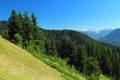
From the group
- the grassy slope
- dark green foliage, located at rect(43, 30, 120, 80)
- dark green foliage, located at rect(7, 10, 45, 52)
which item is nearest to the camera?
the grassy slope

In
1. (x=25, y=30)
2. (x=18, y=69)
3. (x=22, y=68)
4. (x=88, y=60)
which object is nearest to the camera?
(x=18, y=69)

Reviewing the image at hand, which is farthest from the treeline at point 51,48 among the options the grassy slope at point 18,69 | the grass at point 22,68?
the grassy slope at point 18,69

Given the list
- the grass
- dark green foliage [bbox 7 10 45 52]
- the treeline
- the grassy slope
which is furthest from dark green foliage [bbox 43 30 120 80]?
the grassy slope

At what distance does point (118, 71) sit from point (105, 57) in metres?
10.3

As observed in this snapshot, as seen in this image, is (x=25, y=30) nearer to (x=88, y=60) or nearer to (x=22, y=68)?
(x=88, y=60)

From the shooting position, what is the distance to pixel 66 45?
413 feet

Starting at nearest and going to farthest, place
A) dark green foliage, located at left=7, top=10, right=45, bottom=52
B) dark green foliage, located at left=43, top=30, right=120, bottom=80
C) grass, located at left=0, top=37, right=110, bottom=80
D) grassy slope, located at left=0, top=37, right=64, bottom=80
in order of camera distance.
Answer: grassy slope, located at left=0, top=37, right=64, bottom=80 → grass, located at left=0, top=37, right=110, bottom=80 → dark green foliage, located at left=7, top=10, right=45, bottom=52 → dark green foliage, located at left=43, top=30, right=120, bottom=80

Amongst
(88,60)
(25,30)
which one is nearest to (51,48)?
(88,60)

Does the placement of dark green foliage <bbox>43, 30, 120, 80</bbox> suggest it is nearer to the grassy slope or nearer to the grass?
the grass

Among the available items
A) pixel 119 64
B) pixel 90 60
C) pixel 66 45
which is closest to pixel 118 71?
pixel 119 64

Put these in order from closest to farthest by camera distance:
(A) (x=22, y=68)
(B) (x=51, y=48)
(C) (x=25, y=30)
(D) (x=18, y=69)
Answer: (D) (x=18, y=69) → (A) (x=22, y=68) → (C) (x=25, y=30) → (B) (x=51, y=48)

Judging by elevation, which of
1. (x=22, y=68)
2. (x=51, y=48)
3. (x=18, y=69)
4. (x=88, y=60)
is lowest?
(x=88, y=60)

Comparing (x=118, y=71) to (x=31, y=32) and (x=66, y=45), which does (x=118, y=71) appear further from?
(x=31, y=32)

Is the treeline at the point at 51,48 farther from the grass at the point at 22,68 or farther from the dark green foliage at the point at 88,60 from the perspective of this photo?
the grass at the point at 22,68
